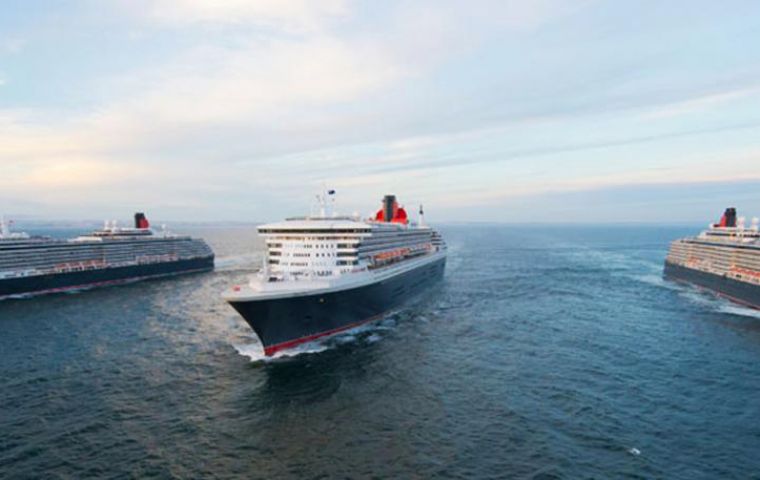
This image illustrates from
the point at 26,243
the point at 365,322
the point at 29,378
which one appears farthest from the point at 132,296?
the point at 365,322

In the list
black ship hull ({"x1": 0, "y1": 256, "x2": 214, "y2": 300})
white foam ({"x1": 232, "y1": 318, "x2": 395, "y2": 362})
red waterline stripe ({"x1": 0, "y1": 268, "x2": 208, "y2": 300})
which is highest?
black ship hull ({"x1": 0, "y1": 256, "x2": 214, "y2": 300})

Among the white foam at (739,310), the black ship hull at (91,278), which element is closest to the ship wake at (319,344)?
the white foam at (739,310)

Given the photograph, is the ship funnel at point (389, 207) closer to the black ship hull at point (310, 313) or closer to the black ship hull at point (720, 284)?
the black ship hull at point (310, 313)

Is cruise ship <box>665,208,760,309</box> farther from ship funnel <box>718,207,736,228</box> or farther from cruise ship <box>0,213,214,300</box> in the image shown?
cruise ship <box>0,213,214,300</box>

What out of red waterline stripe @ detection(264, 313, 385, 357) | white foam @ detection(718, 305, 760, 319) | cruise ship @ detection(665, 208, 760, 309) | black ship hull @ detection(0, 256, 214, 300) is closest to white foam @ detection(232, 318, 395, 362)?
red waterline stripe @ detection(264, 313, 385, 357)

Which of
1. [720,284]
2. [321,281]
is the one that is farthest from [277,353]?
[720,284]

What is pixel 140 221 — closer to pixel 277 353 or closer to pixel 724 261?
pixel 277 353

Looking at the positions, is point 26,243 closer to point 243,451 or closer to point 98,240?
point 98,240
